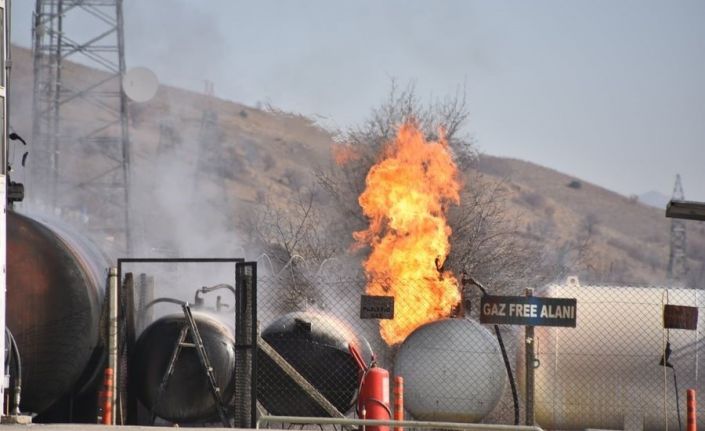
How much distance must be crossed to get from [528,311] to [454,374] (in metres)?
2.68

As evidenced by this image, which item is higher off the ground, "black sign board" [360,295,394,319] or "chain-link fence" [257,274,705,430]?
"black sign board" [360,295,394,319]

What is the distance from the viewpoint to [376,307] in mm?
16797

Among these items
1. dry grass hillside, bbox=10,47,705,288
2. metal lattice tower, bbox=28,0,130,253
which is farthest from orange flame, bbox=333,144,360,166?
dry grass hillside, bbox=10,47,705,288

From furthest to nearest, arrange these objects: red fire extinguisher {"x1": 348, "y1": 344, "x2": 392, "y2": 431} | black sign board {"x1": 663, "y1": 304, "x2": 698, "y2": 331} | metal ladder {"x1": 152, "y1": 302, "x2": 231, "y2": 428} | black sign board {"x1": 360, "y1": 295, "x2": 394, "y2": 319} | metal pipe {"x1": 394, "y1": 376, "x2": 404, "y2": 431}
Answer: metal ladder {"x1": 152, "y1": 302, "x2": 231, "y2": 428} → black sign board {"x1": 360, "y1": 295, "x2": 394, "y2": 319} → black sign board {"x1": 663, "y1": 304, "x2": 698, "y2": 331} → red fire extinguisher {"x1": 348, "y1": 344, "x2": 392, "y2": 431} → metal pipe {"x1": 394, "y1": 376, "x2": 404, "y2": 431}

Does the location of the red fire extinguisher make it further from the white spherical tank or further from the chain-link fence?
the white spherical tank

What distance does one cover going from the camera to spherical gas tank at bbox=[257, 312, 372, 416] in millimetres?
17922

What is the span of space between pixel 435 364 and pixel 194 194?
6785 cm

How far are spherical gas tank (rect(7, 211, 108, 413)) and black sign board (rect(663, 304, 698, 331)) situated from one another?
754 cm

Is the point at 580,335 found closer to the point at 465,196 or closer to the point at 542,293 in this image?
the point at 542,293

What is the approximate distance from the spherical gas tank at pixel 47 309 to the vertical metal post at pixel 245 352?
244 centimetres

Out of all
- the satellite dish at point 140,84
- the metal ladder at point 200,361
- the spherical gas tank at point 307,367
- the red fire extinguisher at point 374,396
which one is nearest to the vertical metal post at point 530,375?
the red fire extinguisher at point 374,396

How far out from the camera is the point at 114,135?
92.8 m

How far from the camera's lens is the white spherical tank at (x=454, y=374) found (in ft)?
60.3

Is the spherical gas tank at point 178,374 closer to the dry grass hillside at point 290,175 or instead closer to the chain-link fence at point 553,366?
the chain-link fence at point 553,366
